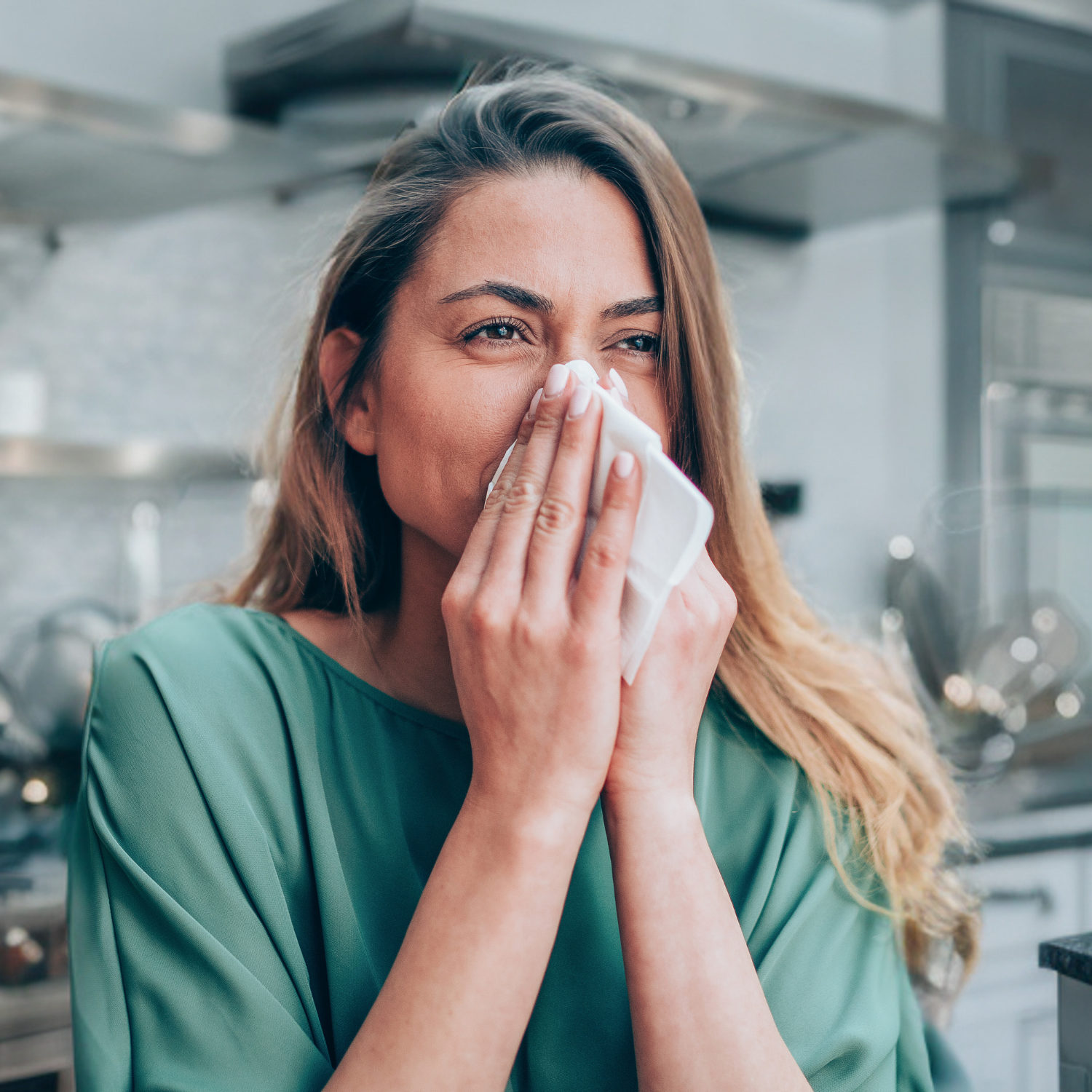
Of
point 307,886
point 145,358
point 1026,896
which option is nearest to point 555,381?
point 307,886

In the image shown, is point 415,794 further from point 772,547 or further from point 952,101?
point 952,101

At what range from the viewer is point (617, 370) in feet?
2.97

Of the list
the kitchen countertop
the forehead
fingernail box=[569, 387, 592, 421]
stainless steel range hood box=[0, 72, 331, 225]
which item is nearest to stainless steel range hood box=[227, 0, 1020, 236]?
stainless steel range hood box=[0, 72, 331, 225]

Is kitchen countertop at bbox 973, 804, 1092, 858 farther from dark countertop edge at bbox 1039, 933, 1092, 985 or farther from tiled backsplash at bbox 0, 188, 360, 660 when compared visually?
tiled backsplash at bbox 0, 188, 360, 660

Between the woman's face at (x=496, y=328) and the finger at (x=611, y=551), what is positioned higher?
the woman's face at (x=496, y=328)

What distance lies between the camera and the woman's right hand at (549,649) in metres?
0.71

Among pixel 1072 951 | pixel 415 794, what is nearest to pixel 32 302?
pixel 415 794

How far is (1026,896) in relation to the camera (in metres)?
1.77

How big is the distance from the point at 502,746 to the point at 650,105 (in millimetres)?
1287

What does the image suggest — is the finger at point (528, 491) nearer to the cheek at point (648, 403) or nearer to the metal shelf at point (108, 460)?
the cheek at point (648, 403)

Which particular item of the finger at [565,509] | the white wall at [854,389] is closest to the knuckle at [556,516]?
the finger at [565,509]

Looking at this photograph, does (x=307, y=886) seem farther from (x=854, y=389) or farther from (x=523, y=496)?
(x=854, y=389)

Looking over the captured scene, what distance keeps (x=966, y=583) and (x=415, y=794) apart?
1902mm

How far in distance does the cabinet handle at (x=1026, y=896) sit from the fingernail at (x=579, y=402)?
135 centimetres
